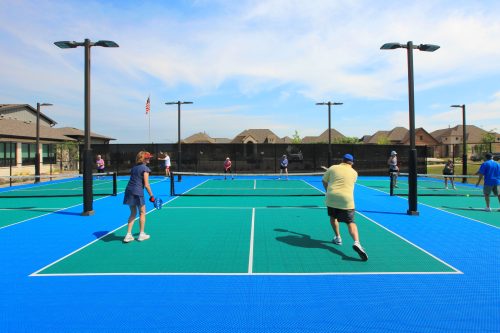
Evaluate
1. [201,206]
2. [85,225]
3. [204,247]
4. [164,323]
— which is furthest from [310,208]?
[164,323]

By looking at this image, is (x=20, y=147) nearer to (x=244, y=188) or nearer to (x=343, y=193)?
(x=244, y=188)

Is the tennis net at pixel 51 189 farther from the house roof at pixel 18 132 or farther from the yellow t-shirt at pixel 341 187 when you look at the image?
the yellow t-shirt at pixel 341 187

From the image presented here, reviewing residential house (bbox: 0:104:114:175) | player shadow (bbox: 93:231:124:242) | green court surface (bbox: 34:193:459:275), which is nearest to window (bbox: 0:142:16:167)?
residential house (bbox: 0:104:114:175)

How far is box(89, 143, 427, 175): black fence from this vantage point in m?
29.0

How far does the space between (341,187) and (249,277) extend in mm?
2192

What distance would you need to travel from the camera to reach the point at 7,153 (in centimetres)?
2853

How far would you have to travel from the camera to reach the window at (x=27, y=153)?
101 ft

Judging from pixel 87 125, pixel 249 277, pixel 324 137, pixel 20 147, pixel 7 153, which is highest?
pixel 324 137

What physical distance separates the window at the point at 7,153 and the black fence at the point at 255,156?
21.5 feet

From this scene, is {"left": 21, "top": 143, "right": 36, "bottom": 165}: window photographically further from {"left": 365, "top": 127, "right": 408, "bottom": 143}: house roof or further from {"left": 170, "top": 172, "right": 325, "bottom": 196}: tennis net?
{"left": 365, "top": 127, "right": 408, "bottom": 143}: house roof

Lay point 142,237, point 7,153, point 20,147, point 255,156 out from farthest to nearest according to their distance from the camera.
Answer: point 20,147 < point 255,156 < point 7,153 < point 142,237

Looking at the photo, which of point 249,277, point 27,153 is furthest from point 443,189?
point 27,153

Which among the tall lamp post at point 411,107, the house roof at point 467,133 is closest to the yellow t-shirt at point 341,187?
the tall lamp post at point 411,107

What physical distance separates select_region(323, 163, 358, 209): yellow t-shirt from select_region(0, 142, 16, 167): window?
28.7m
